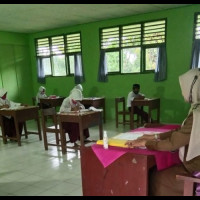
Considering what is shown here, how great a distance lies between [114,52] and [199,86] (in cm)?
493

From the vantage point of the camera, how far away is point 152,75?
5941mm

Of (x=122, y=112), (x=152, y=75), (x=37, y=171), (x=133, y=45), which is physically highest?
(x=133, y=45)

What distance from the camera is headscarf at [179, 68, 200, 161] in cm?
156

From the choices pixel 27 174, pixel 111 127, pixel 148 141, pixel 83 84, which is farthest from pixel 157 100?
pixel 148 141

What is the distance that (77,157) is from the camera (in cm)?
363

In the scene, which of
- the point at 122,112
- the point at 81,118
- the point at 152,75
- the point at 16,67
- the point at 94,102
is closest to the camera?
the point at 81,118

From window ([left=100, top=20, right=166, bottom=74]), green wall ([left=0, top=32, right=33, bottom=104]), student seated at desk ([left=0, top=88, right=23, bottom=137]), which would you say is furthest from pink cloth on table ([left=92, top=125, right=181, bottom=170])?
green wall ([left=0, top=32, right=33, bottom=104])

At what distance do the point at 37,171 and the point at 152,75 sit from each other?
12.8 ft

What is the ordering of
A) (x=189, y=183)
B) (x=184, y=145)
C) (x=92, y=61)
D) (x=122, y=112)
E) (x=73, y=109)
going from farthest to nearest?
(x=92, y=61), (x=122, y=112), (x=73, y=109), (x=184, y=145), (x=189, y=183)

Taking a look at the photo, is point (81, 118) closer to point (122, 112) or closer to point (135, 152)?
point (135, 152)

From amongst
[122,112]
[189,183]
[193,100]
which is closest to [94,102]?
[122,112]

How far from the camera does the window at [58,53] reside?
712cm

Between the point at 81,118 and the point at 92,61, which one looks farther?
the point at 92,61

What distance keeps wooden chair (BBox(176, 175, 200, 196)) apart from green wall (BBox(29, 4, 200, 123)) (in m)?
4.28
